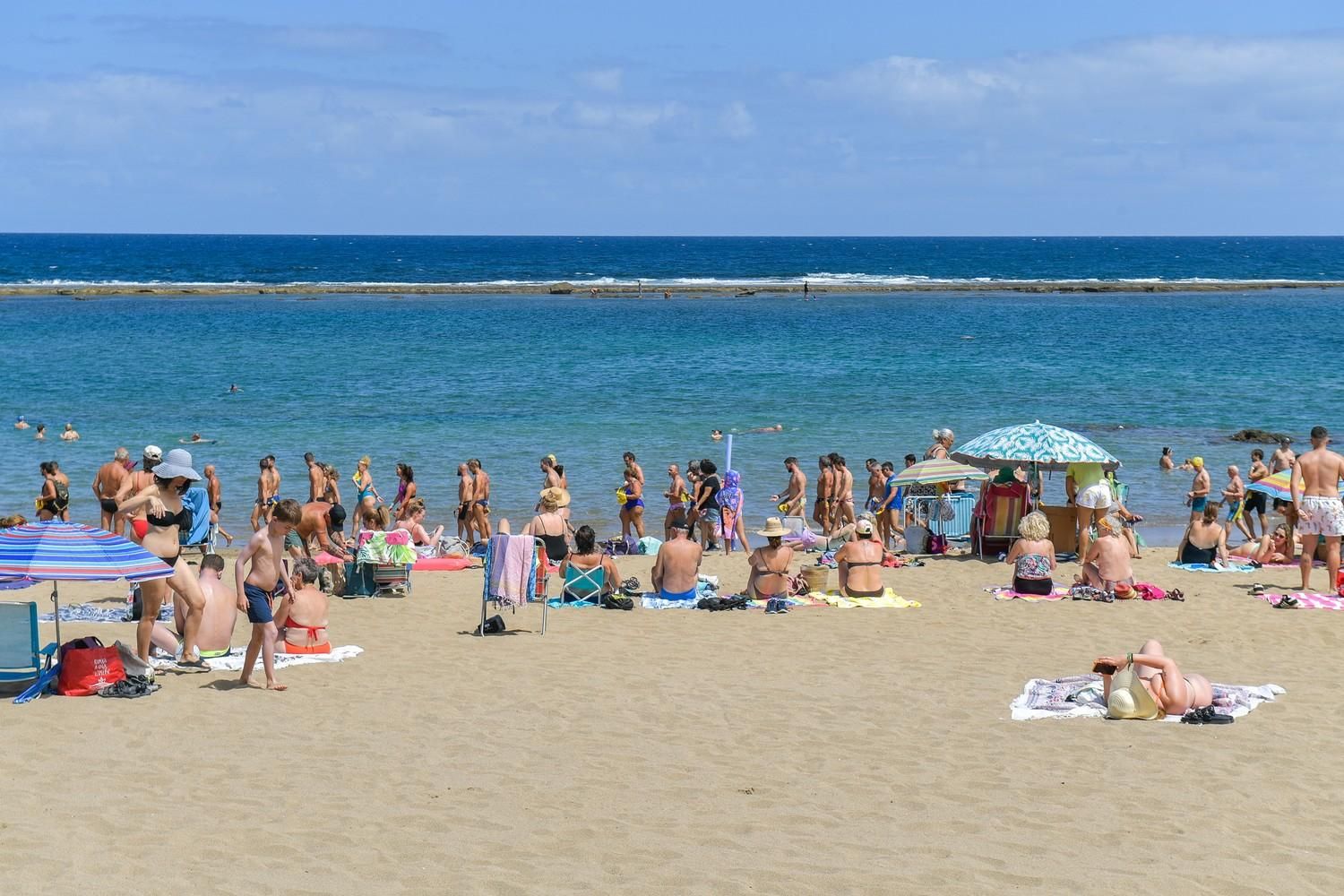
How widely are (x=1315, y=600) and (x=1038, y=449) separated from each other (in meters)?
3.09

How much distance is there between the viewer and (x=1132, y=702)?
26.8 ft

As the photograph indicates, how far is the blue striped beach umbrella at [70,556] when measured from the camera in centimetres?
791

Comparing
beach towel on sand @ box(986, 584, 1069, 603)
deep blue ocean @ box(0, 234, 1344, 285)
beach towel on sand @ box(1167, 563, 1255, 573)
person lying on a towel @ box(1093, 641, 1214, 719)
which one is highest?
deep blue ocean @ box(0, 234, 1344, 285)

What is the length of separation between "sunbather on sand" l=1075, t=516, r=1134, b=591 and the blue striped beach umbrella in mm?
7815

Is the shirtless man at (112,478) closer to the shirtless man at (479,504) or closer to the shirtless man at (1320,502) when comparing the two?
the shirtless man at (479,504)

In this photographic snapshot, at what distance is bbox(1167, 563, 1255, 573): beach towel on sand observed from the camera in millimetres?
13383

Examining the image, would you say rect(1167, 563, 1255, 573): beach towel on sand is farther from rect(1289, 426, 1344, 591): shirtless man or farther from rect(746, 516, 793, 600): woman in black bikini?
rect(746, 516, 793, 600): woman in black bikini

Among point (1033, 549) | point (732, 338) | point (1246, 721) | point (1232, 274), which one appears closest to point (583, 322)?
point (732, 338)


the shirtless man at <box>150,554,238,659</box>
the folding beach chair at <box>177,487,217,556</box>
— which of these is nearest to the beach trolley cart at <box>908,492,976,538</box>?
the folding beach chair at <box>177,487,217,556</box>

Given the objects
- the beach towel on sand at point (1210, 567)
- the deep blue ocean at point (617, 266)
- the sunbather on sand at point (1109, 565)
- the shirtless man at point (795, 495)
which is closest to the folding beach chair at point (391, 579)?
the shirtless man at point (795, 495)

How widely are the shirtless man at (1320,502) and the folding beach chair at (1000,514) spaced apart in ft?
9.42

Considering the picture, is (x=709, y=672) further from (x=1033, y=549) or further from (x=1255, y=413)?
(x=1255, y=413)

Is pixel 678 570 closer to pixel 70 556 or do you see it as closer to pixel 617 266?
pixel 70 556

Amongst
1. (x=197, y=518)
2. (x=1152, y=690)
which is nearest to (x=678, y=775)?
(x=1152, y=690)
